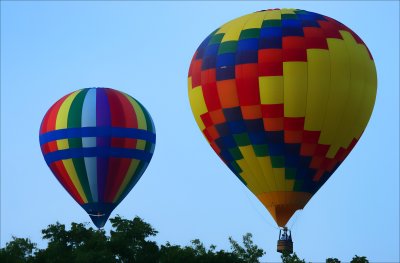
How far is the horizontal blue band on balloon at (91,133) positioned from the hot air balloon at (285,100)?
9150mm

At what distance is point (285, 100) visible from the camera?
47031 mm

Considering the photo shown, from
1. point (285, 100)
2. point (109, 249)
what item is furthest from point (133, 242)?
point (285, 100)

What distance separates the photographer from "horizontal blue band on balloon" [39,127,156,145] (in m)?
57.0

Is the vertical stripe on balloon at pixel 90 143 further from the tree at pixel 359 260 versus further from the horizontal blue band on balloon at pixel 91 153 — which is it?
the tree at pixel 359 260

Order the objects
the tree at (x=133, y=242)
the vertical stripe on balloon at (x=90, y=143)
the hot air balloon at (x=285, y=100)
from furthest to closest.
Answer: the vertical stripe on balloon at (x=90, y=143)
the tree at (x=133, y=242)
the hot air balloon at (x=285, y=100)

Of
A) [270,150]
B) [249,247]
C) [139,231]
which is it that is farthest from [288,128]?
[249,247]

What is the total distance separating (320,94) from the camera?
47125mm

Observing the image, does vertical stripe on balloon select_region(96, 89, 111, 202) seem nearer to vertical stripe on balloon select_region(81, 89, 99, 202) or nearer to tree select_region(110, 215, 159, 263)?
vertical stripe on balloon select_region(81, 89, 99, 202)

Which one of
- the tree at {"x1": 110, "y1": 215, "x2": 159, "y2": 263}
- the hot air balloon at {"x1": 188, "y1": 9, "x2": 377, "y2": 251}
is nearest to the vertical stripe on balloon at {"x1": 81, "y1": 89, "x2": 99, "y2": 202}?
the tree at {"x1": 110, "y1": 215, "x2": 159, "y2": 263}

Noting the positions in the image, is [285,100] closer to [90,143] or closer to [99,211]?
[90,143]

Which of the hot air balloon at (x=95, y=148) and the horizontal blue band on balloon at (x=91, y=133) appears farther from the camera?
the horizontal blue band on balloon at (x=91, y=133)

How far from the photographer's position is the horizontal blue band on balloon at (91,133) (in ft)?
187

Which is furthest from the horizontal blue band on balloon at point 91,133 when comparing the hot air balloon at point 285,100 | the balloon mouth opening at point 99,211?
the hot air balloon at point 285,100

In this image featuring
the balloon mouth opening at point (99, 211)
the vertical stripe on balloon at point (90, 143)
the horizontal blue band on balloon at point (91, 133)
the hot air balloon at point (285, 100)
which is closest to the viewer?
the hot air balloon at point (285, 100)
